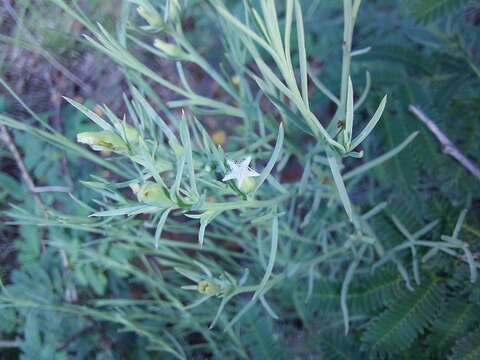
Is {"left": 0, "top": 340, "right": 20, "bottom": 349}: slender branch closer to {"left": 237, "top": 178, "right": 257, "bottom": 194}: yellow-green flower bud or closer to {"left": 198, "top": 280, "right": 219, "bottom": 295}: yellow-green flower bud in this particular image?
{"left": 198, "top": 280, "right": 219, "bottom": 295}: yellow-green flower bud

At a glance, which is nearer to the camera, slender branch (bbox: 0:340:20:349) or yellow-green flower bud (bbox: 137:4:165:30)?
yellow-green flower bud (bbox: 137:4:165:30)

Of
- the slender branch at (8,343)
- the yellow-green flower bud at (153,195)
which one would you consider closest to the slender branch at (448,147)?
the yellow-green flower bud at (153,195)

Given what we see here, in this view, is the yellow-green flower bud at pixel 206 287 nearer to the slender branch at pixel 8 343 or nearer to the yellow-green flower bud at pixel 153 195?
the yellow-green flower bud at pixel 153 195

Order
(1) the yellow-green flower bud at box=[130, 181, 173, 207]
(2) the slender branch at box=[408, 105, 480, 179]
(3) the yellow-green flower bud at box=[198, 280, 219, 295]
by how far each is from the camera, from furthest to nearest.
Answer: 1. (2) the slender branch at box=[408, 105, 480, 179]
2. (3) the yellow-green flower bud at box=[198, 280, 219, 295]
3. (1) the yellow-green flower bud at box=[130, 181, 173, 207]

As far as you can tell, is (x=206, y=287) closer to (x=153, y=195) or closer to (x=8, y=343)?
(x=153, y=195)

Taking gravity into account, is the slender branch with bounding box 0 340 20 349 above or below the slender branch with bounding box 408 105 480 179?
below

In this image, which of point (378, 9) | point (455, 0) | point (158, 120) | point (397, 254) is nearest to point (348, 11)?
point (158, 120)

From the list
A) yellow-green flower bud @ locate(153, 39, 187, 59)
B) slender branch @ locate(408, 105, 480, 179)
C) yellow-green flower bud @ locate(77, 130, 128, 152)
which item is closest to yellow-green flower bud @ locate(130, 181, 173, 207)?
yellow-green flower bud @ locate(77, 130, 128, 152)

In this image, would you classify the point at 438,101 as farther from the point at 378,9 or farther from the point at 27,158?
the point at 27,158

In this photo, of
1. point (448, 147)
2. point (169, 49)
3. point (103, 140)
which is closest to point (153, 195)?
point (103, 140)
